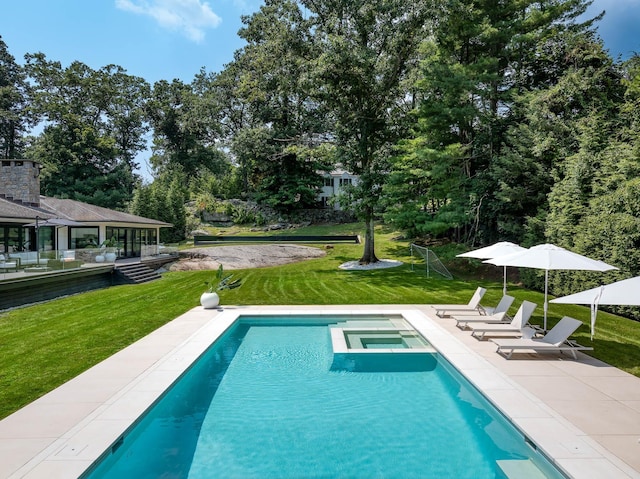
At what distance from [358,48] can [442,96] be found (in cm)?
547

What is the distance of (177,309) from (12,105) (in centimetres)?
5499

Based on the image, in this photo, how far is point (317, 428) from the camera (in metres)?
5.54

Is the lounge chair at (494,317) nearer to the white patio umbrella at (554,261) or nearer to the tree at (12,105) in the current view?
the white patio umbrella at (554,261)

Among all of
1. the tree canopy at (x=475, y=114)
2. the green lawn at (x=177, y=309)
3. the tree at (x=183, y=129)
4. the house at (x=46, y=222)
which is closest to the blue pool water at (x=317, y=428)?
the green lawn at (x=177, y=309)

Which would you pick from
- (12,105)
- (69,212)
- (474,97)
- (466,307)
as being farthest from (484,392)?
(12,105)

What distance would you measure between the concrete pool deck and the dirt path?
1579cm

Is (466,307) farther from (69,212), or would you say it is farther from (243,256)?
(69,212)

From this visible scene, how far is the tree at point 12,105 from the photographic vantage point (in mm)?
48094

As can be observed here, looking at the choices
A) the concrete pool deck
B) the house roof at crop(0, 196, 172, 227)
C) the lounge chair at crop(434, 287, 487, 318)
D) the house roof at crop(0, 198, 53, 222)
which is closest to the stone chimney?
the house roof at crop(0, 196, 172, 227)

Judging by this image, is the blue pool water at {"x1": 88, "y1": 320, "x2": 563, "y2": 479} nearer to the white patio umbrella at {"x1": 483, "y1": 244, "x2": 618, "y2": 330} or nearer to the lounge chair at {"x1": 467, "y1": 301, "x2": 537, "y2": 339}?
the lounge chair at {"x1": 467, "y1": 301, "x2": 537, "y2": 339}

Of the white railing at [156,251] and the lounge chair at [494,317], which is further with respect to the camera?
the white railing at [156,251]

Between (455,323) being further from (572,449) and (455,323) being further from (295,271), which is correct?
(295,271)

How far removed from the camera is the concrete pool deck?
4.23 m

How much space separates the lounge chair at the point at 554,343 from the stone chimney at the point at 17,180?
85.0 feet
